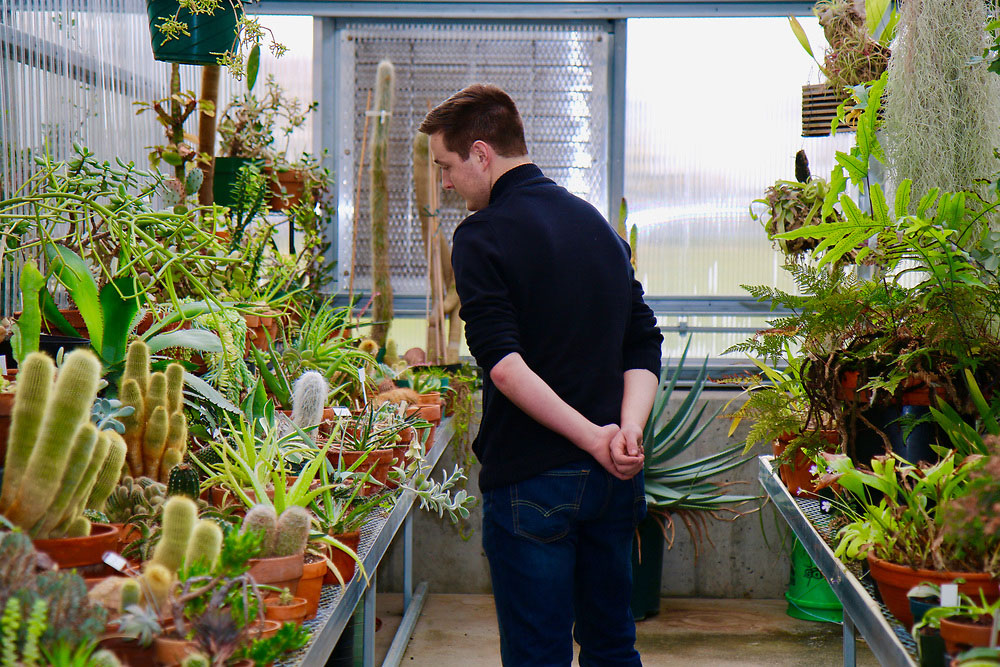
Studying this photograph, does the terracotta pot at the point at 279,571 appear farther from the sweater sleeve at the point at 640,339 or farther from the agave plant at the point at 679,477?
the agave plant at the point at 679,477

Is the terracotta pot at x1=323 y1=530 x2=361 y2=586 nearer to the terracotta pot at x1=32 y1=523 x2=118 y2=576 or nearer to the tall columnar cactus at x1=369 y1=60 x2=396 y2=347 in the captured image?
the terracotta pot at x1=32 y1=523 x2=118 y2=576

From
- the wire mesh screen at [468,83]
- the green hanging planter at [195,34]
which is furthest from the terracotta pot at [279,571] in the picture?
the wire mesh screen at [468,83]

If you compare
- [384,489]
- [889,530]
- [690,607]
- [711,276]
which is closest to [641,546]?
[690,607]

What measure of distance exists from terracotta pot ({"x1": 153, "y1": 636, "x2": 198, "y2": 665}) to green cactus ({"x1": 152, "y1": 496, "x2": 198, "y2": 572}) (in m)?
0.15

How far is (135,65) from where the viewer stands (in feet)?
9.41

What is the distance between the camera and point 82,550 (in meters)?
1.13

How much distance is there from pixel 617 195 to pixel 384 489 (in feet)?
8.65

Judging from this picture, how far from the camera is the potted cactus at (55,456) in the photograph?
1.07m

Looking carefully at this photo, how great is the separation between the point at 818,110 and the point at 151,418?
278cm

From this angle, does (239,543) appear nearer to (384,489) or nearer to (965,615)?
(965,615)

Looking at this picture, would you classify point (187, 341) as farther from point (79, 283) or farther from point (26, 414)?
point (26, 414)

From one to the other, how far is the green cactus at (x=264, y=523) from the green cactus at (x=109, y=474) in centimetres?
19

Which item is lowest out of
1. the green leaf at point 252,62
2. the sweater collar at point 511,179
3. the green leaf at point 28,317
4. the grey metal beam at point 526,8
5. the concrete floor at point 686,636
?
the concrete floor at point 686,636

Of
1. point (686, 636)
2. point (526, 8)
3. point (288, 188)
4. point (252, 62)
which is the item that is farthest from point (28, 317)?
point (526, 8)
